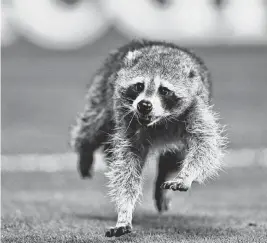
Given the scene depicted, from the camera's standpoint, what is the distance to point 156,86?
7676 mm

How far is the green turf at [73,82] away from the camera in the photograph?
23.6 metres

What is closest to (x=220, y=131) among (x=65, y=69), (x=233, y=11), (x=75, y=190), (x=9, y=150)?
(x=75, y=190)

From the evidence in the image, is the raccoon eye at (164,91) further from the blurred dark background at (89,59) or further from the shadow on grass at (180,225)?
the blurred dark background at (89,59)

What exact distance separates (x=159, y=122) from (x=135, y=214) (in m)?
2.31

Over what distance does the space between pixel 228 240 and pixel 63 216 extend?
277 cm

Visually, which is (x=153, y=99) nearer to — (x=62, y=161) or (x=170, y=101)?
(x=170, y=101)

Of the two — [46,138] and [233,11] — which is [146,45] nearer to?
[46,138]

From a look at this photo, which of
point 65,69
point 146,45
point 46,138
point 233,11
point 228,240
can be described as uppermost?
point 233,11

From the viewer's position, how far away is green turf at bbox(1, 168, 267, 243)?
7.49m

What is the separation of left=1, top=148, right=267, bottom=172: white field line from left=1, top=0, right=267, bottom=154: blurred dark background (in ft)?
8.77

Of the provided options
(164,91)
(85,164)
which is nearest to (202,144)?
(164,91)

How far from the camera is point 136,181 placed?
26.2 ft

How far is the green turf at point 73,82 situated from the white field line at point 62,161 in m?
3.49

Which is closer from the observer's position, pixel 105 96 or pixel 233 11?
pixel 105 96
